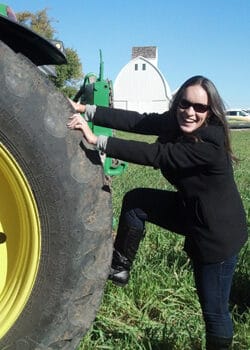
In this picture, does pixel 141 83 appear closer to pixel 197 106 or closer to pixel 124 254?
pixel 124 254

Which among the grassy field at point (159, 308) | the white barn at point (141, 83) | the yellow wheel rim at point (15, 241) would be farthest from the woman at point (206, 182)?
the white barn at point (141, 83)

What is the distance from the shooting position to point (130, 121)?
2875 mm

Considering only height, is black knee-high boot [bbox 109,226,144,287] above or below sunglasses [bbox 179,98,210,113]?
below

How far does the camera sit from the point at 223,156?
243cm

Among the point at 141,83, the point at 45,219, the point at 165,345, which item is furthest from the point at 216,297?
the point at 141,83

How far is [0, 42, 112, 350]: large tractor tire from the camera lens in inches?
73.2

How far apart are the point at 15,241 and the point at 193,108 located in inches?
38.8

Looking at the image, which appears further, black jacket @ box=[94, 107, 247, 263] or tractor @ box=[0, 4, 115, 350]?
black jacket @ box=[94, 107, 247, 263]

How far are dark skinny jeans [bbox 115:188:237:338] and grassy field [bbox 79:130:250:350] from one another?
0.95 ft

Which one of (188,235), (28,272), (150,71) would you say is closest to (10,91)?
(28,272)

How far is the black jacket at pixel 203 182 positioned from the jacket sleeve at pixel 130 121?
0.34m

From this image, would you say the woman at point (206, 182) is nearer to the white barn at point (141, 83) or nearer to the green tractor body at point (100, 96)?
the green tractor body at point (100, 96)

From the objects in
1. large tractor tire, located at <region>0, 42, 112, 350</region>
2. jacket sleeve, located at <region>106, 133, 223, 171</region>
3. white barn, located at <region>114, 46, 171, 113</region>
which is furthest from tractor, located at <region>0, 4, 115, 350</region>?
white barn, located at <region>114, 46, 171, 113</region>

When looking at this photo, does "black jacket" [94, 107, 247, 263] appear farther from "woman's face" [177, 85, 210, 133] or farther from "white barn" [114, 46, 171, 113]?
"white barn" [114, 46, 171, 113]
